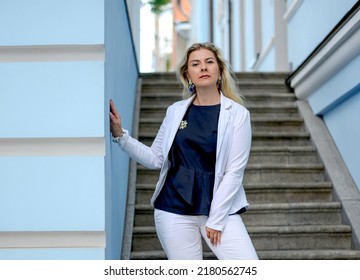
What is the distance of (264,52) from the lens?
948 centimetres

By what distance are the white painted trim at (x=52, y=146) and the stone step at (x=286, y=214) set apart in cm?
209

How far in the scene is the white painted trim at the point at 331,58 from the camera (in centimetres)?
446

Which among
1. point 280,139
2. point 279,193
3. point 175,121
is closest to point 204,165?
point 175,121

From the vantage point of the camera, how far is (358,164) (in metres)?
4.75

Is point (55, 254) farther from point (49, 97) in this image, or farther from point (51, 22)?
point (51, 22)

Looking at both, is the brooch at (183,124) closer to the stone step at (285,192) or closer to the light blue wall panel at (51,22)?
the light blue wall panel at (51,22)

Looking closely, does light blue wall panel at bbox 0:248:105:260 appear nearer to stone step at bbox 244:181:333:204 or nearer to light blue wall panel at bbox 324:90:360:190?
stone step at bbox 244:181:333:204

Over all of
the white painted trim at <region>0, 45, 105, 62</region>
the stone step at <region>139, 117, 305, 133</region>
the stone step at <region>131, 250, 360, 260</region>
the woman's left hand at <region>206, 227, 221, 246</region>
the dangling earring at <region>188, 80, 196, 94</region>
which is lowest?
the stone step at <region>131, 250, 360, 260</region>

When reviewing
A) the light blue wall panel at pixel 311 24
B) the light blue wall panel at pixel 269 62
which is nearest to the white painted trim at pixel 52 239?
the light blue wall panel at pixel 311 24

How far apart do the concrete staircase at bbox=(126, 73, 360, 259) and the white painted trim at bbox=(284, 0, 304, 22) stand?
1102 millimetres

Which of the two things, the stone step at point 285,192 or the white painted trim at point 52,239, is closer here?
the white painted trim at point 52,239

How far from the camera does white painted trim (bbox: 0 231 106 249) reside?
2625mm

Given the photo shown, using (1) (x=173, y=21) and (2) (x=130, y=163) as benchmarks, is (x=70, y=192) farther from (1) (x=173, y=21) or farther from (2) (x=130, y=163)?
(1) (x=173, y=21)

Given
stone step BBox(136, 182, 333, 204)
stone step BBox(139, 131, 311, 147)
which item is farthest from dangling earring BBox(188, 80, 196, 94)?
stone step BBox(139, 131, 311, 147)
